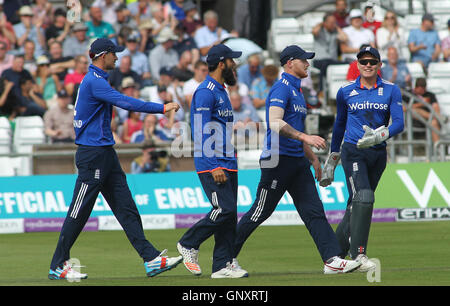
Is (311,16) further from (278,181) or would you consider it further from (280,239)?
(278,181)

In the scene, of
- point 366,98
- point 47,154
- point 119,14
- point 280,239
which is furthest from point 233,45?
point 366,98

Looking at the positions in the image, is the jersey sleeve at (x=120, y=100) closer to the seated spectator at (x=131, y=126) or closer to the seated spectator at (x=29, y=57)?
the seated spectator at (x=131, y=126)

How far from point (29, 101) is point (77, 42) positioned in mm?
2353

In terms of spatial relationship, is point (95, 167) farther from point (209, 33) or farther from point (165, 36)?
point (209, 33)

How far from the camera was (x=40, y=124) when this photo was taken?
19672 millimetres

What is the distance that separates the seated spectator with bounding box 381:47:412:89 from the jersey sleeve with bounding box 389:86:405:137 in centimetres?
1119

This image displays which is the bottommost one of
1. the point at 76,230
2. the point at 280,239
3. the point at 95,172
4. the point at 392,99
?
the point at 280,239

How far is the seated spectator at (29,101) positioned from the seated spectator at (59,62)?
1004mm

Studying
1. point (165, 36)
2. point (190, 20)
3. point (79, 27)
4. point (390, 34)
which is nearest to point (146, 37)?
→ point (165, 36)

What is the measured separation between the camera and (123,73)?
21188 millimetres

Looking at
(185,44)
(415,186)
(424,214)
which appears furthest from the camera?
(185,44)

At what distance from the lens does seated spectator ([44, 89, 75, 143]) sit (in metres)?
19.2

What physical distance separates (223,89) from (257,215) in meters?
1.48

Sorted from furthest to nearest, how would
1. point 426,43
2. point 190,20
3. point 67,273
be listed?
1. point 190,20
2. point 426,43
3. point 67,273
